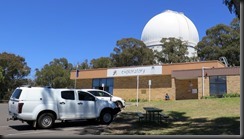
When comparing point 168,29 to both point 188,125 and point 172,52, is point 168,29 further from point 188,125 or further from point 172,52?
point 188,125

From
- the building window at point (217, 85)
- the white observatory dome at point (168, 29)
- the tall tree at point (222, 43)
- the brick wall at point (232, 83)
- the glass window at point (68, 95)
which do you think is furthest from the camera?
the white observatory dome at point (168, 29)

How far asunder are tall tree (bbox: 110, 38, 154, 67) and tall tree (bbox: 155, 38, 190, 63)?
2073 mm

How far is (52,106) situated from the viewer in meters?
14.3

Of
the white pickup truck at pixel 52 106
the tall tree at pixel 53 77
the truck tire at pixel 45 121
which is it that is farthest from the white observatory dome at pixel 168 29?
the truck tire at pixel 45 121

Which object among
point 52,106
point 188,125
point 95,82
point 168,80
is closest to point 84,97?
point 52,106

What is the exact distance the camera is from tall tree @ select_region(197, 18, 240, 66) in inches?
2399

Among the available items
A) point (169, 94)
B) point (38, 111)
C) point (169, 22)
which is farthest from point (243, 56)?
point (169, 22)

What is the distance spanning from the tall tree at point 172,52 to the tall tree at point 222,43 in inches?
138

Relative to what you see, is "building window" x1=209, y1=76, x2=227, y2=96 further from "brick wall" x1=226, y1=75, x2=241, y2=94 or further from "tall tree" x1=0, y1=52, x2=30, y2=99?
"tall tree" x1=0, y1=52, x2=30, y2=99

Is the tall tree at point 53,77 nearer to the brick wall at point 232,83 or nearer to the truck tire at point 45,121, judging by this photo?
the brick wall at point 232,83

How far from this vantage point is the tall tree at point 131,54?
65.1 metres

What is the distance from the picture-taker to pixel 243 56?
26.0ft

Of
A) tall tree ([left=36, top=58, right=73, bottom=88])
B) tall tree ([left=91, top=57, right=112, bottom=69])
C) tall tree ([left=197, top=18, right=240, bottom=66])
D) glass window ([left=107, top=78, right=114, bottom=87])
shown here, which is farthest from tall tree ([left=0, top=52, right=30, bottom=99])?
tall tree ([left=197, top=18, right=240, bottom=66])

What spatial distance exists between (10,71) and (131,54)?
22.9 metres
